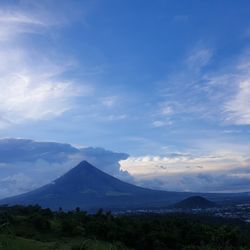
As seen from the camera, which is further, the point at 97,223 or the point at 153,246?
the point at 97,223

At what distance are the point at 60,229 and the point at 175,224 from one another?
13027mm

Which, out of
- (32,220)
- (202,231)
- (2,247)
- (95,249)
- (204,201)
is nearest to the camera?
(2,247)

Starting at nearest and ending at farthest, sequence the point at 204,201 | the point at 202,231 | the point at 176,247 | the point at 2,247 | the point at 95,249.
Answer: the point at 2,247 → the point at 95,249 → the point at 176,247 → the point at 202,231 → the point at 204,201

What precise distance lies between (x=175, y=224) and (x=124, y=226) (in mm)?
6747

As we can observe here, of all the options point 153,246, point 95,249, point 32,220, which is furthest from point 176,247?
point 95,249

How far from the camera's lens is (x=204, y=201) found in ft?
537

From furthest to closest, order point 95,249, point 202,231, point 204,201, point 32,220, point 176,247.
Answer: point 204,201
point 32,220
point 202,231
point 176,247
point 95,249

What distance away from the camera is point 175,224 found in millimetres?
52250

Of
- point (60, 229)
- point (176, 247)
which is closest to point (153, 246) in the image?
point (176, 247)

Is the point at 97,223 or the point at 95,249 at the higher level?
the point at 97,223

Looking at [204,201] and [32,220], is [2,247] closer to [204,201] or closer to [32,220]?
[32,220]

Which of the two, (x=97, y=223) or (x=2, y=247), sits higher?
(x=97, y=223)

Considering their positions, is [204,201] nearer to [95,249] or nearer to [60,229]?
[60,229]

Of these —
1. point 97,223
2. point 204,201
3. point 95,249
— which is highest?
point 204,201
